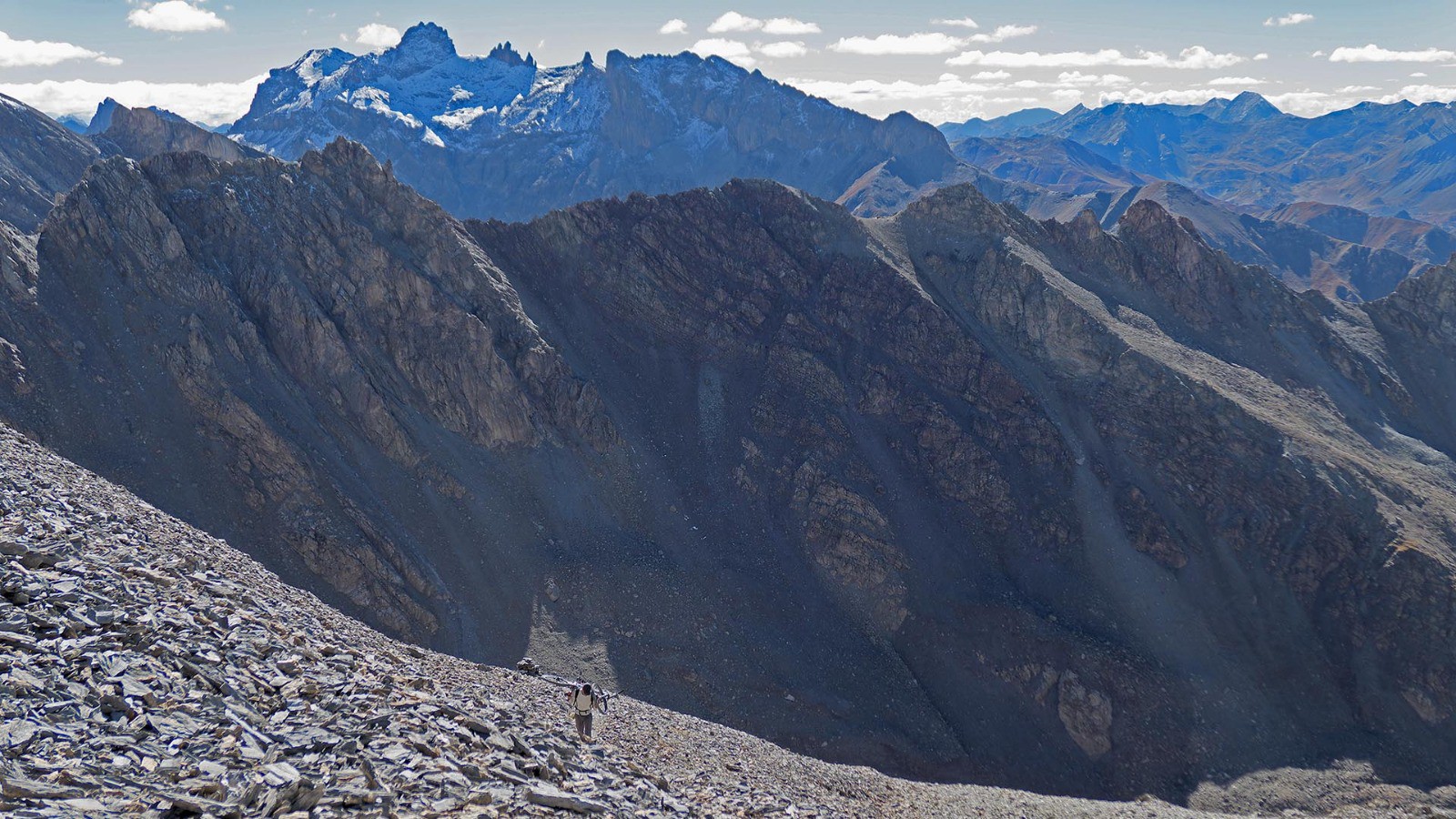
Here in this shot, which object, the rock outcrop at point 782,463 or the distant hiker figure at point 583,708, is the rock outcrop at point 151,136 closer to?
the rock outcrop at point 782,463

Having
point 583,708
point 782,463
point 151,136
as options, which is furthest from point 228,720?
point 151,136

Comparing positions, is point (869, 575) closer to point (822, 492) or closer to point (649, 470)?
point (822, 492)

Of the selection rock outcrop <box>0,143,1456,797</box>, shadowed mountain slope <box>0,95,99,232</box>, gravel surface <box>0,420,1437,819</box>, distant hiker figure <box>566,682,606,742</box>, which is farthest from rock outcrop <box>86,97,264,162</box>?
distant hiker figure <box>566,682,606,742</box>

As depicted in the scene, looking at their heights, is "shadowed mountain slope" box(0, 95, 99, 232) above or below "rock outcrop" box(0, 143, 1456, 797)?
above

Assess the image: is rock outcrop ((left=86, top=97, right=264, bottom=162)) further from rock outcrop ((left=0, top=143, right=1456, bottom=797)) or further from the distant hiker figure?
the distant hiker figure

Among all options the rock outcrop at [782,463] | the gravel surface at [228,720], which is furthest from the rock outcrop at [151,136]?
the gravel surface at [228,720]

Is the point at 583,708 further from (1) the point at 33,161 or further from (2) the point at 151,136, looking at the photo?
(2) the point at 151,136

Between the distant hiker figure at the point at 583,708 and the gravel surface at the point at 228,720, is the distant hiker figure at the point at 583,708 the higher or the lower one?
the lower one

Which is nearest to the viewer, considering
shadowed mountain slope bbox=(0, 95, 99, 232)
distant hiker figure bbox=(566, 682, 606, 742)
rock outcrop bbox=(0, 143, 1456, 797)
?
distant hiker figure bbox=(566, 682, 606, 742)

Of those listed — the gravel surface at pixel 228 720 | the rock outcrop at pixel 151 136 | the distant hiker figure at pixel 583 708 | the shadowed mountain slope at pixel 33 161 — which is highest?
the rock outcrop at pixel 151 136
